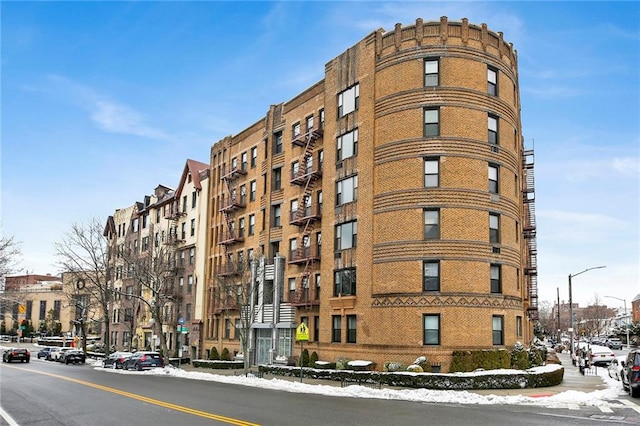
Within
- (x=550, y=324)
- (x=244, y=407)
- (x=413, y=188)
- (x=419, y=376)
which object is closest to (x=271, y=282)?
(x=413, y=188)

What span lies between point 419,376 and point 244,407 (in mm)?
12004

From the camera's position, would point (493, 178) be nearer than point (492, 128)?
Yes

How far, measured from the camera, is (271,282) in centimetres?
4881

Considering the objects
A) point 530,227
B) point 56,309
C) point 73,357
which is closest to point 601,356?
point 530,227

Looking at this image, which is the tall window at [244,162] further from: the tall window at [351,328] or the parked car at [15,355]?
the parked car at [15,355]

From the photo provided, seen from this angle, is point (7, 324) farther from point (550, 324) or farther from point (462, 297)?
point (462, 297)

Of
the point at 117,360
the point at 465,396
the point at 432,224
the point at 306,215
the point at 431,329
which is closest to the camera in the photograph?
the point at 465,396

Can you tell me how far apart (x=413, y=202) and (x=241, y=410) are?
741 inches

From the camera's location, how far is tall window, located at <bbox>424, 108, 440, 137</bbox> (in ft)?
119

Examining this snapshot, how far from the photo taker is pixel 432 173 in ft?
118

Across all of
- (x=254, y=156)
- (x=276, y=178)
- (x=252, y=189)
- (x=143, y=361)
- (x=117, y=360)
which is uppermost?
(x=254, y=156)

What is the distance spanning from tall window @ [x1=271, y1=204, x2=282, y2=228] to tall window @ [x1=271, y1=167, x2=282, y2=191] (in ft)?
5.05

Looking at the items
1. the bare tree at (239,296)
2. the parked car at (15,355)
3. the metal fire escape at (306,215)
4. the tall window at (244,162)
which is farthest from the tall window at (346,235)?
the parked car at (15,355)

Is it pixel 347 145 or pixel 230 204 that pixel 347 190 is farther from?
pixel 230 204
